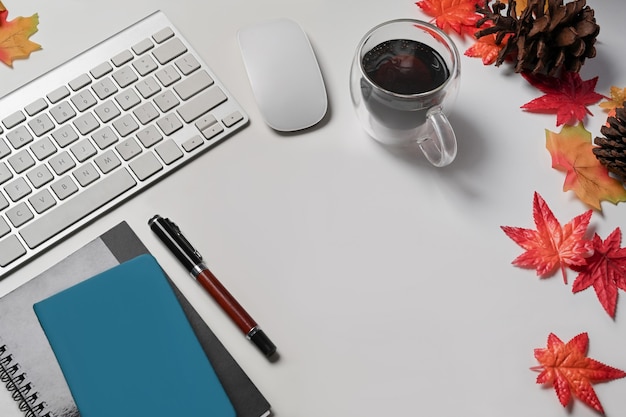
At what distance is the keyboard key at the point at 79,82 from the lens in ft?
2.59

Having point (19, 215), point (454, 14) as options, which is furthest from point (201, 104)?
point (454, 14)

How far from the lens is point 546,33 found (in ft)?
2.60

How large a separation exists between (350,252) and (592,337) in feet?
0.86

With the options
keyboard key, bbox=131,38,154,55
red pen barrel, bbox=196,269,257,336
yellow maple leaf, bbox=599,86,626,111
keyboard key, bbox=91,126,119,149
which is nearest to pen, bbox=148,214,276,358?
red pen barrel, bbox=196,269,257,336

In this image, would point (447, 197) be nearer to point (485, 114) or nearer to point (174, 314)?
point (485, 114)

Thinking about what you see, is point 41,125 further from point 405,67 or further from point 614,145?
point 614,145

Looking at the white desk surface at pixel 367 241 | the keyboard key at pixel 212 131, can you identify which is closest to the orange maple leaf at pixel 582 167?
the white desk surface at pixel 367 241

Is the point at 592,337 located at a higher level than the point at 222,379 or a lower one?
lower

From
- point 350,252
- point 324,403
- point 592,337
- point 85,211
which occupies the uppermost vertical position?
point 85,211

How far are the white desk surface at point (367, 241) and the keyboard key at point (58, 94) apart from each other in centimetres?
5

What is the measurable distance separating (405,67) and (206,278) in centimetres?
31

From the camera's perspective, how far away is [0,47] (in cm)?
82

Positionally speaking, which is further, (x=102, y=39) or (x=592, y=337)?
(x=102, y=39)

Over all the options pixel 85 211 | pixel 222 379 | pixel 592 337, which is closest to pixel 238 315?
pixel 222 379
